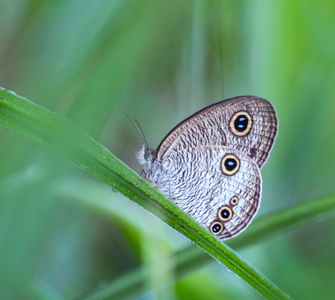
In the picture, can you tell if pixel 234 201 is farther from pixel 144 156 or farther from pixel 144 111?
pixel 144 111

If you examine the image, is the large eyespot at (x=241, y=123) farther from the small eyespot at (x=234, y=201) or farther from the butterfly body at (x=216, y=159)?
the small eyespot at (x=234, y=201)

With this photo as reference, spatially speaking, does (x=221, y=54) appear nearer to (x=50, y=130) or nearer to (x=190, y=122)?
(x=190, y=122)

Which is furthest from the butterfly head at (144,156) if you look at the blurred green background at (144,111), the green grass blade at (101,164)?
the green grass blade at (101,164)

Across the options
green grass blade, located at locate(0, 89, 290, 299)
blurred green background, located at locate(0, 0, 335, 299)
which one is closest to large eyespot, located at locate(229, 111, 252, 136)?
blurred green background, located at locate(0, 0, 335, 299)

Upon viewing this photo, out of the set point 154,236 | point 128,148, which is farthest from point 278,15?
point 154,236

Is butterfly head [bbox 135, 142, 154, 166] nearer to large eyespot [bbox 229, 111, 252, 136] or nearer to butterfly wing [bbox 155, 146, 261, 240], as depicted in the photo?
butterfly wing [bbox 155, 146, 261, 240]
